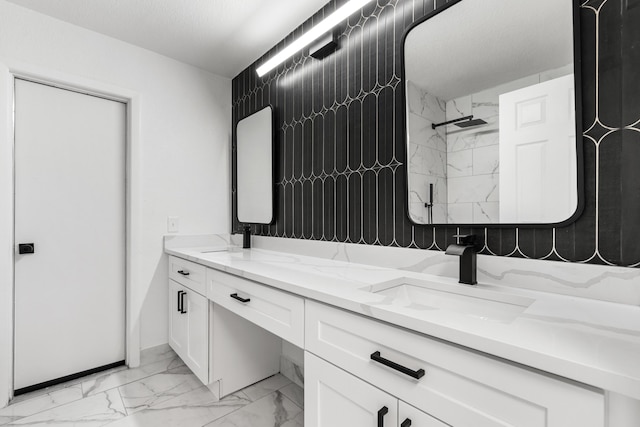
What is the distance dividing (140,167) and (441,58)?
1.96m

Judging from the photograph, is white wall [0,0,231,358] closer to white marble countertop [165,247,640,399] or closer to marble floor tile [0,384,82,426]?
marble floor tile [0,384,82,426]

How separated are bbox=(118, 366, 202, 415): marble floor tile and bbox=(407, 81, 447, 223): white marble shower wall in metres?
1.65

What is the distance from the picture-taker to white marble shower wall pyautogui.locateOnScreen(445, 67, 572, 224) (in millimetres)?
1117

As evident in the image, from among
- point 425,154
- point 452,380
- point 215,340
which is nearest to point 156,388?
point 215,340

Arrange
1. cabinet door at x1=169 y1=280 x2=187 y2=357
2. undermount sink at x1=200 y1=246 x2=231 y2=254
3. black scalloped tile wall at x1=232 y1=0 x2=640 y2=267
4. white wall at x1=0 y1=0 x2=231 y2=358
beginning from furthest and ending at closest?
1. undermount sink at x1=200 y1=246 x2=231 y2=254
2. cabinet door at x1=169 y1=280 x2=187 y2=357
3. white wall at x1=0 y1=0 x2=231 y2=358
4. black scalloped tile wall at x1=232 y1=0 x2=640 y2=267

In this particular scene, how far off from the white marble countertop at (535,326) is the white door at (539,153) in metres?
0.27

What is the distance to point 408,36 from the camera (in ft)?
4.54

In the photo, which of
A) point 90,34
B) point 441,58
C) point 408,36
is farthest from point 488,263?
point 90,34

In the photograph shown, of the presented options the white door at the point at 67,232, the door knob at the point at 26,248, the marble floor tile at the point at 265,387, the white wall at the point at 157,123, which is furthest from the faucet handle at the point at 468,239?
the door knob at the point at 26,248

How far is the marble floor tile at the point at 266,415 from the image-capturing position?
61.0 inches

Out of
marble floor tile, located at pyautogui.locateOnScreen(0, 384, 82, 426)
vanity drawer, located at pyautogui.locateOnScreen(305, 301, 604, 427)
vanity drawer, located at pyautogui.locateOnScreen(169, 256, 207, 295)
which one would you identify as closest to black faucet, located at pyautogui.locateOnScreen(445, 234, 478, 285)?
vanity drawer, located at pyautogui.locateOnScreen(305, 301, 604, 427)

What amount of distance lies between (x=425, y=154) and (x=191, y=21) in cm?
162

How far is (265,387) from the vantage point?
189 centimetres

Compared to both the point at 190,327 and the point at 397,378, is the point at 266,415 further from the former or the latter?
the point at 397,378
